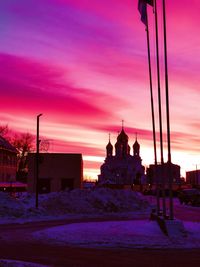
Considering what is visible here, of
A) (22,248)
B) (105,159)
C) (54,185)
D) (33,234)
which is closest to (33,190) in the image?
(54,185)

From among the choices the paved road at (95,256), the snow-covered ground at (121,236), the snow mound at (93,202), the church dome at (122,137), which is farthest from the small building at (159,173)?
the church dome at (122,137)

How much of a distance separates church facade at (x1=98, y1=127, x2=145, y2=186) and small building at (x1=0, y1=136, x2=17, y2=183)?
7523 cm

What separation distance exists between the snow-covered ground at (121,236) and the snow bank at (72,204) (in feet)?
40.9

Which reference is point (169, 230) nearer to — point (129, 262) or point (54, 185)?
point (129, 262)

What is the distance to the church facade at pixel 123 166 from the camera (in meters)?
188

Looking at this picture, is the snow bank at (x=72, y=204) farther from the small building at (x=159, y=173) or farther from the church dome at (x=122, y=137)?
the church dome at (x=122, y=137)

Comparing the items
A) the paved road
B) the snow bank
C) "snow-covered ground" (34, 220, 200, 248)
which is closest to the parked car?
the snow bank

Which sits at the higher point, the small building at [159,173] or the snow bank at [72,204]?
the small building at [159,173]

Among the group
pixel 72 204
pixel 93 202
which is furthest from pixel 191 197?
pixel 72 204

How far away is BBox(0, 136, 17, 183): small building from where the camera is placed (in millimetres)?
105375

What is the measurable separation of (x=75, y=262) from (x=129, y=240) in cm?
520

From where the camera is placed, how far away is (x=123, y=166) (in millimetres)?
187500

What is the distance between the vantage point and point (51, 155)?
7825cm

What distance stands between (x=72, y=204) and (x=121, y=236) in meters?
24.9
